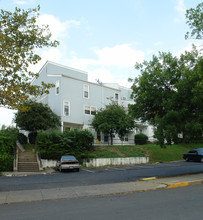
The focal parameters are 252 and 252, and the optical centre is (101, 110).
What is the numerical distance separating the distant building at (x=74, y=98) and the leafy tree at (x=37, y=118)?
4.37 ft

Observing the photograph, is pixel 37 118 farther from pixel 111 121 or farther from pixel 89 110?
pixel 111 121

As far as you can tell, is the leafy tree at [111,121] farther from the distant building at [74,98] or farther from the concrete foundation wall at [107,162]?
the concrete foundation wall at [107,162]

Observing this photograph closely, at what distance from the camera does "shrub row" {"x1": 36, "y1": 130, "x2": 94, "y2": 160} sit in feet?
86.0

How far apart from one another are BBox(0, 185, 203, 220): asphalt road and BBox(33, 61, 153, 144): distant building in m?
25.0

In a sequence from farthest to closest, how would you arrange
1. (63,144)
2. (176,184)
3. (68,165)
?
1. (63,144)
2. (68,165)
3. (176,184)

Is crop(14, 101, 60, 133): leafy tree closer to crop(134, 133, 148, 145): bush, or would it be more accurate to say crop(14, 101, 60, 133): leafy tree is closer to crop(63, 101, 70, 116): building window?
crop(63, 101, 70, 116): building window

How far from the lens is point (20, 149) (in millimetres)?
28938

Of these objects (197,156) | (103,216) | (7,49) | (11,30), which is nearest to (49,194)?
(103,216)

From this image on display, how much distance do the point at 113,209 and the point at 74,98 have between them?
92.2 ft

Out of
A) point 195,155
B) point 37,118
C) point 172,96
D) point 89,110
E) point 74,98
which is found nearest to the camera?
point 172,96

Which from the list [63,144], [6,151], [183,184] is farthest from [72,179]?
[63,144]

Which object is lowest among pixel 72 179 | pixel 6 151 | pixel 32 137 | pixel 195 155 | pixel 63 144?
pixel 72 179

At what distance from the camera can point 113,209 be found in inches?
289

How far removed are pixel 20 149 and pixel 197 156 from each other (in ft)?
65.4
